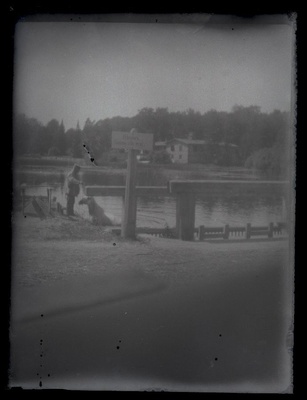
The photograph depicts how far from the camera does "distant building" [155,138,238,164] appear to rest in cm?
156

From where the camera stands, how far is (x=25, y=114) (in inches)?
60.4

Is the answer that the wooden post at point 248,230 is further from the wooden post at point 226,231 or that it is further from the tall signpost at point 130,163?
the tall signpost at point 130,163

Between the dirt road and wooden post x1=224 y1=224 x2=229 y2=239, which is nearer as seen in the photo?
the dirt road

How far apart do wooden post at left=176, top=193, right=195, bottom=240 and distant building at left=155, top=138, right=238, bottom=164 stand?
0.12 meters

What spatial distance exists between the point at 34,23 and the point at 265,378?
4.52 ft

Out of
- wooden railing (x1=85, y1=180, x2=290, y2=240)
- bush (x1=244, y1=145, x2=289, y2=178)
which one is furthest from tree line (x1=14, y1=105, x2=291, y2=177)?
wooden railing (x1=85, y1=180, x2=290, y2=240)

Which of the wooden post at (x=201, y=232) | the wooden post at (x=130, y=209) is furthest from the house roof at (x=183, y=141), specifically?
the wooden post at (x=201, y=232)

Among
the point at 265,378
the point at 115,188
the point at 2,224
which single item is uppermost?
the point at 115,188

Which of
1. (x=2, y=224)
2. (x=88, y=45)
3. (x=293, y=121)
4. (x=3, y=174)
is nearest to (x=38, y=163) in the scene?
(x=3, y=174)

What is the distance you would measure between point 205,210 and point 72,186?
1.52ft

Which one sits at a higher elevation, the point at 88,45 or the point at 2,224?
the point at 88,45

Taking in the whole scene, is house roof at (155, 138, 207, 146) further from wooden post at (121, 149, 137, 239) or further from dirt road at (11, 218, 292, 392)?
dirt road at (11, 218, 292, 392)

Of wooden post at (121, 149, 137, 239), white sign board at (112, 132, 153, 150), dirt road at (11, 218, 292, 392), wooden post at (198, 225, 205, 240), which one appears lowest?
dirt road at (11, 218, 292, 392)

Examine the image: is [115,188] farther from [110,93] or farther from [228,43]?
[228,43]
